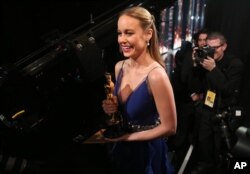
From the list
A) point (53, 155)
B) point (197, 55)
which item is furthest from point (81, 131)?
point (197, 55)

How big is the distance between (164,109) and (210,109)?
1.53 meters

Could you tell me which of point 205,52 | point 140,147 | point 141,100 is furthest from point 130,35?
point 205,52

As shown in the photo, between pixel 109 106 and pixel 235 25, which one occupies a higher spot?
pixel 235 25

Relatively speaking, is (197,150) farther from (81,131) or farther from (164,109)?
(164,109)

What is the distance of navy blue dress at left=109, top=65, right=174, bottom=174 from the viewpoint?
1536 mm

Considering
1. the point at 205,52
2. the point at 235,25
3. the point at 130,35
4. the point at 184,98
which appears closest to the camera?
the point at 130,35

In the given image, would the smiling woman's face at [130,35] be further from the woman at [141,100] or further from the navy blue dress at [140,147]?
the navy blue dress at [140,147]

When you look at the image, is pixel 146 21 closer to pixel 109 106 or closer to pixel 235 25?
pixel 109 106

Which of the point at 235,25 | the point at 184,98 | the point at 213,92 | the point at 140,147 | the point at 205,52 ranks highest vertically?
the point at 235,25

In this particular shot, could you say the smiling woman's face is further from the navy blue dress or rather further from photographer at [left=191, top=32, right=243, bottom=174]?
photographer at [left=191, top=32, right=243, bottom=174]

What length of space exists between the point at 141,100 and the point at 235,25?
1.99 meters

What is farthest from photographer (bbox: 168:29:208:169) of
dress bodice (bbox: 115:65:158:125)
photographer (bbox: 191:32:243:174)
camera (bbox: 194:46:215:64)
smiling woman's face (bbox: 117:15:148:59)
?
smiling woman's face (bbox: 117:15:148:59)

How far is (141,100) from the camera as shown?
5.01 feet

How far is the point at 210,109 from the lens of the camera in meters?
2.87
